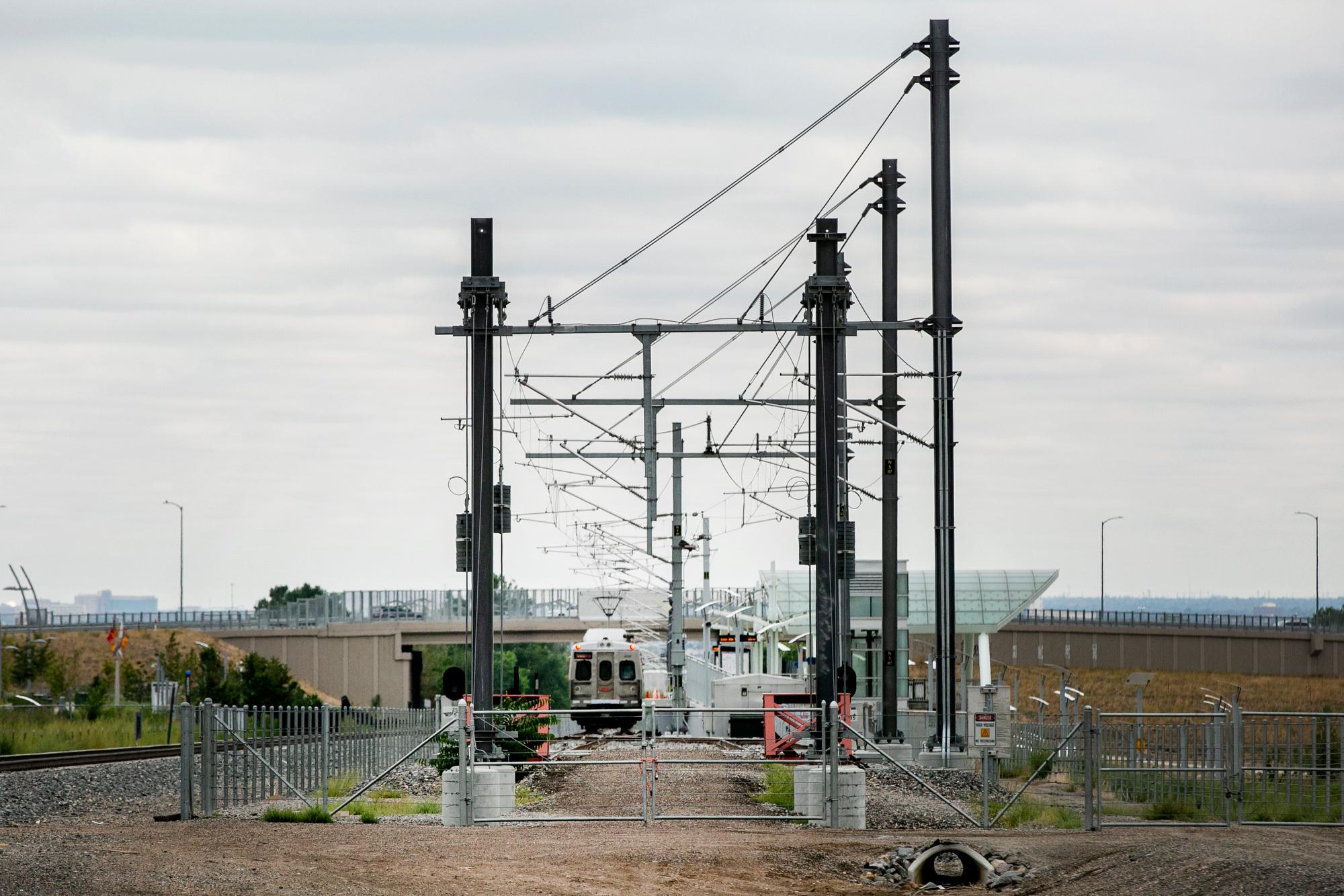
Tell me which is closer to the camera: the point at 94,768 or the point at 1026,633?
the point at 94,768

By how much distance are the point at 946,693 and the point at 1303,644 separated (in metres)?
73.7

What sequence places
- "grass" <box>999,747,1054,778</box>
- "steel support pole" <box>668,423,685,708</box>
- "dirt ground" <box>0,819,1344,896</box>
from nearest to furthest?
"dirt ground" <box>0,819,1344,896</box> → "grass" <box>999,747,1054,778</box> → "steel support pole" <box>668,423,685,708</box>

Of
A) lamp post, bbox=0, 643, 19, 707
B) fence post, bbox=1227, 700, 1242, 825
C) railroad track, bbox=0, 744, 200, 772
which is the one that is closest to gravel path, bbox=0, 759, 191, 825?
railroad track, bbox=0, 744, 200, 772

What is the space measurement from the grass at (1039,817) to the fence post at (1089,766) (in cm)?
59

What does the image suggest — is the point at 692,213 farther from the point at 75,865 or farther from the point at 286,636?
the point at 286,636

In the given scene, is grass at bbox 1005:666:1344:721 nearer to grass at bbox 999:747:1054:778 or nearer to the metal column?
grass at bbox 999:747:1054:778

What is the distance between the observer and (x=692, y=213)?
2705 centimetres

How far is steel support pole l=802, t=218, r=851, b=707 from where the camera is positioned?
78.0ft

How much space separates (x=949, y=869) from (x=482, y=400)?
9.08m

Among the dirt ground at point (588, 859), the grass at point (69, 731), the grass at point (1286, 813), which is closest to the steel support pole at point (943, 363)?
the grass at point (1286, 813)

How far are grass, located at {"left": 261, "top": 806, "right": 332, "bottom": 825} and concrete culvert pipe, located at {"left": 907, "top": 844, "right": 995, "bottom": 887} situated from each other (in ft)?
27.0

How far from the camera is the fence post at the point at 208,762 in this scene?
23438mm

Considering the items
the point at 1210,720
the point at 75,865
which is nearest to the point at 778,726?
the point at 1210,720

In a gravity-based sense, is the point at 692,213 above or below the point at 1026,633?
above
